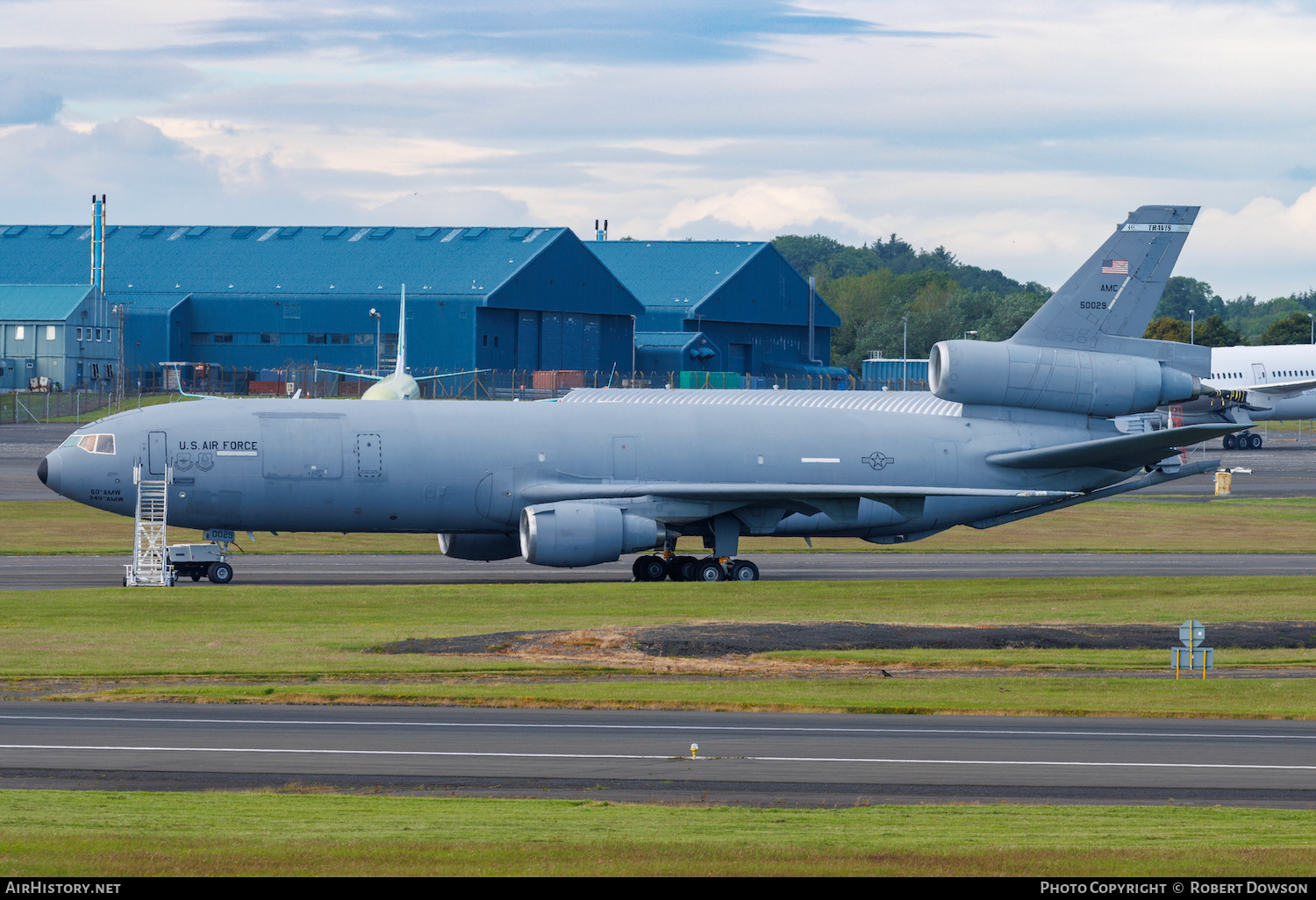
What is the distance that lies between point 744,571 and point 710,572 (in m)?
1.17

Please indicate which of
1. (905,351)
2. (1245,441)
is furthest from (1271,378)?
(905,351)

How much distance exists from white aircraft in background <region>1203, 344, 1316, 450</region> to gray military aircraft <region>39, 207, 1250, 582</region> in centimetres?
5883

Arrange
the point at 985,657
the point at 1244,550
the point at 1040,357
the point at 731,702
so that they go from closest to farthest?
the point at 731,702 < the point at 985,657 < the point at 1040,357 < the point at 1244,550

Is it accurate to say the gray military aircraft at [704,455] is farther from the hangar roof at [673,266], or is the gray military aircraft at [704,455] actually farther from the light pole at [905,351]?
the light pole at [905,351]

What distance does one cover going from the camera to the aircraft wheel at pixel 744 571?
45062mm

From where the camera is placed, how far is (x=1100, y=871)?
13.0 meters

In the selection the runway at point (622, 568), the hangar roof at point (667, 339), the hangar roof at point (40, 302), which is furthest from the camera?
the hangar roof at point (667, 339)

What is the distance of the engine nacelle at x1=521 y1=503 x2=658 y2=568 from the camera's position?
138 ft

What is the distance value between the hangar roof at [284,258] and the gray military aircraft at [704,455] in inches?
3179

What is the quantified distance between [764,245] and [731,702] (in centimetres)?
13185

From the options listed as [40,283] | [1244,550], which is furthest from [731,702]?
[40,283]

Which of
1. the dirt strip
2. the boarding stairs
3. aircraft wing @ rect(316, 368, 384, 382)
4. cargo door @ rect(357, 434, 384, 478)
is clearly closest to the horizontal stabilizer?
cargo door @ rect(357, 434, 384, 478)

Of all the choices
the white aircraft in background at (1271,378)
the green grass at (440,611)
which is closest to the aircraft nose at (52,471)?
the green grass at (440,611)

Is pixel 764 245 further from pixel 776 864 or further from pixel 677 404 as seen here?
pixel 776 864
